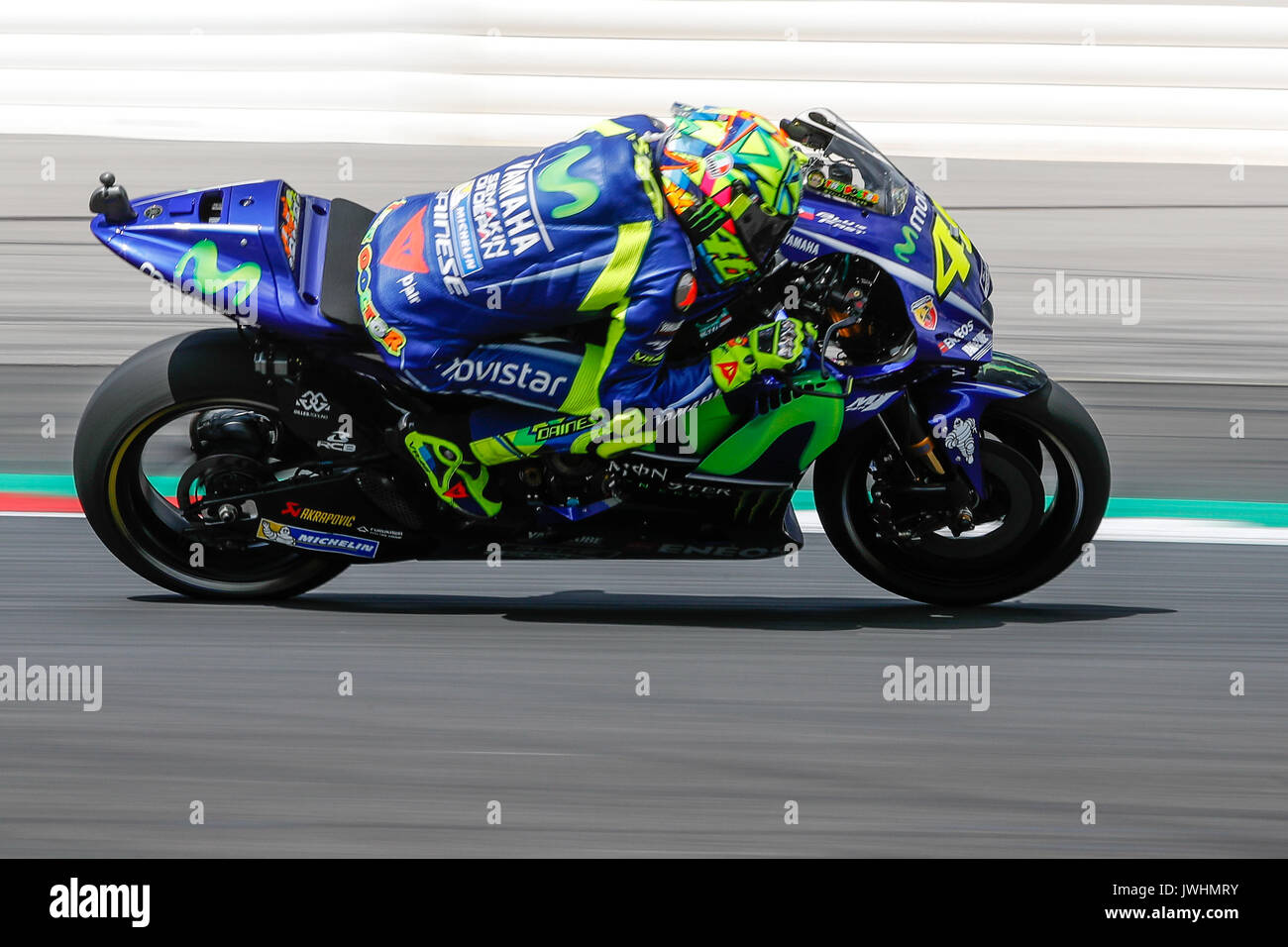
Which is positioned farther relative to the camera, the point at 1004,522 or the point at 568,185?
the point at 1004,522

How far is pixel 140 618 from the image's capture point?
524 cm

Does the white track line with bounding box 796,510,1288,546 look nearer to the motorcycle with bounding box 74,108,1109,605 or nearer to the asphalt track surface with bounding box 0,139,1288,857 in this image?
the asphalt track surface with bounding box 0,139,1288,857

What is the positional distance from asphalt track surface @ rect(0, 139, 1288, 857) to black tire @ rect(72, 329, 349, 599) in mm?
111

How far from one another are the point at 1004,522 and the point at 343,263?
2.13 metres

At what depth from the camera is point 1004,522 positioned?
529 cm

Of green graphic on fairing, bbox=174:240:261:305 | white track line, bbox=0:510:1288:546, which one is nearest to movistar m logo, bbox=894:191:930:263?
white track line, bbox=0:510:1288:546

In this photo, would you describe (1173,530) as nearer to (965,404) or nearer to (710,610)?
(965,404)

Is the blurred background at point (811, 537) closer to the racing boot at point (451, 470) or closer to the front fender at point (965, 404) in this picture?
the racing boot at point (451, 470)

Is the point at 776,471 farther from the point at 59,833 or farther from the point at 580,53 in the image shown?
the point at 580,53

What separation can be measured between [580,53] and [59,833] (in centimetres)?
650

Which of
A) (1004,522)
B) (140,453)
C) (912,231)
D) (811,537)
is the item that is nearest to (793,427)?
(912,231)

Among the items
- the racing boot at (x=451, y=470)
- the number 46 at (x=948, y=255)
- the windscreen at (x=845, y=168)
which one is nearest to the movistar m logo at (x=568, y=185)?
the windscreen at (x=845, y=168)

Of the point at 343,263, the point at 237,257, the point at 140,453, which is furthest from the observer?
the point at 140,453

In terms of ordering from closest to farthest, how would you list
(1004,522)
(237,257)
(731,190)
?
(731,190), (237,257), (1004,522)
